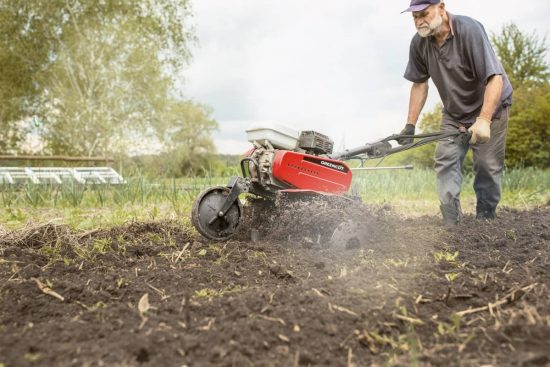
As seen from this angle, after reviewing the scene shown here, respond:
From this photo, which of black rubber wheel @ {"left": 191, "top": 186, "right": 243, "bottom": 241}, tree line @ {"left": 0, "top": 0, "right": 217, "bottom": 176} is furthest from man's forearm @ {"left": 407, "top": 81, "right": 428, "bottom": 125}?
tree line @ {"left": 0, "top": 0, "right": 217, "bottom": 176}

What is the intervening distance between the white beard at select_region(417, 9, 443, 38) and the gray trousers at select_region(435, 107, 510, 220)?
92 cm

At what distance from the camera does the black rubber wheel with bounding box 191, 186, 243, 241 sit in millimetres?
3740

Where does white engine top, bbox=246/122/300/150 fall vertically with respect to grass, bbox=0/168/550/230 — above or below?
above

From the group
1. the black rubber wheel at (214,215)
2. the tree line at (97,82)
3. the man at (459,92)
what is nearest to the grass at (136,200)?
the man at (459,92)

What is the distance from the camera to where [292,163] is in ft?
12.2

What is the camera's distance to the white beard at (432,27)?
4.58 metres

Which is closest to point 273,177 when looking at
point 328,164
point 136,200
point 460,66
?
point 328,164

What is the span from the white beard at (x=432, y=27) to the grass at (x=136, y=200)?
1.39 m

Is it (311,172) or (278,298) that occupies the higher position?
(311,172)

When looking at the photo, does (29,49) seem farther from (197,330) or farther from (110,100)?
(197,330)

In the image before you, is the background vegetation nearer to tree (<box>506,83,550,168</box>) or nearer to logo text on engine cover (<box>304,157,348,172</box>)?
tree (<box>506,83,550,168</box>)

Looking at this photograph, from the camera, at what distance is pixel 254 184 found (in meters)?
3.84

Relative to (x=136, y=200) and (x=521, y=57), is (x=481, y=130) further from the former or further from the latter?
(x=521, y=57)

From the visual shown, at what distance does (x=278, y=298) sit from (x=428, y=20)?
10.2ft
